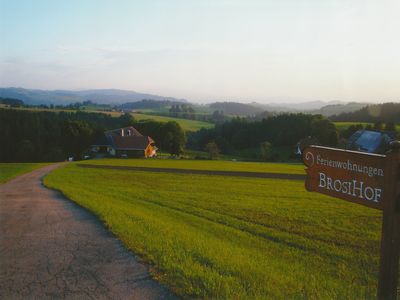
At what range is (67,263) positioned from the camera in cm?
788

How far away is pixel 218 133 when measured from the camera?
123 m

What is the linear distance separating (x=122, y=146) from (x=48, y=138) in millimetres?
18047

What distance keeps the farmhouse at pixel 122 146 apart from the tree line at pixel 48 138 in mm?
3312

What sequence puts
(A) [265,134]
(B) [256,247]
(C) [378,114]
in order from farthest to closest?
(C) [378,114]
(A) [265,134]
(B) [256,247]

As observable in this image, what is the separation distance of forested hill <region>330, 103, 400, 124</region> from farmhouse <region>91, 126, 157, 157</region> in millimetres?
70494

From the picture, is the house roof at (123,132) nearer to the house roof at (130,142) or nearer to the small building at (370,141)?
the house roof at (130,142)

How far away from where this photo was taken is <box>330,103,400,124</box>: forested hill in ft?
371

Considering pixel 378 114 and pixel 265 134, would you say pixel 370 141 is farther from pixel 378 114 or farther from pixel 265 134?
pixel 378 114

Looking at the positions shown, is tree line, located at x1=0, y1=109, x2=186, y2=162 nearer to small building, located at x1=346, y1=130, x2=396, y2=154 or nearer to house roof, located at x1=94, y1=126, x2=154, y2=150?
house roof, located at x1=94, y1=126, x2=154, y2=150

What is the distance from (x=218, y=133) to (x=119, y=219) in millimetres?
111677

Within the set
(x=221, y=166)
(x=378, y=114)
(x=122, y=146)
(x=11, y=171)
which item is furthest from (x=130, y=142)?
(x=378, y=114)

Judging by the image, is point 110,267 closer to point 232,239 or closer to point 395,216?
point 232,239

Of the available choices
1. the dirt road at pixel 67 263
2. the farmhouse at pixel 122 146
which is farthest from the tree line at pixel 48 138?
the dirt road at pixel 67 263

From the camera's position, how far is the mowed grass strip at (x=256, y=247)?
6648 millimetres
